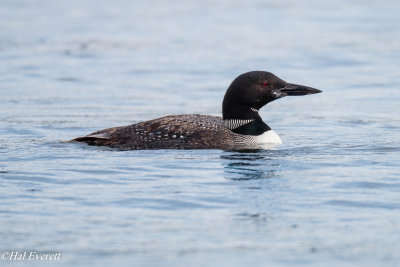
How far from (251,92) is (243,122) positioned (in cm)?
31

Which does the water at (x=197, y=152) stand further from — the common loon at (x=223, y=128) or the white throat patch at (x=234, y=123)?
the white throat patch at (x=234, y=123)

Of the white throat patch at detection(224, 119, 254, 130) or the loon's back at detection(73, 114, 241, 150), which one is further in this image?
the white throat patch at detection(224, 119, 254, 130)

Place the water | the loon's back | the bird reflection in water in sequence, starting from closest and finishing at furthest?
the water → the bird reflection in water → the loon's back

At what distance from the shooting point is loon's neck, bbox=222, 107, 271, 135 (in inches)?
356

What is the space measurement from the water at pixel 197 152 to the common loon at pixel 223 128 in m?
Answer: 0.20

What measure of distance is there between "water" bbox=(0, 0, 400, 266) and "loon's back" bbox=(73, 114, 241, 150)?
6.7 inches

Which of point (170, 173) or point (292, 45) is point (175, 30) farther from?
point (170, 173)

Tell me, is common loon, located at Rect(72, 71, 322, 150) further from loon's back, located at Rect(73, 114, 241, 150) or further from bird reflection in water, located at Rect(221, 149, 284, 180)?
bird reflection in water, located at Rect(221, 149, 284, 180)

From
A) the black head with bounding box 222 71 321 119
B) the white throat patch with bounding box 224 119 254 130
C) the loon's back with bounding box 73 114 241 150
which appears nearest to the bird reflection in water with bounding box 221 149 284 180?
the loon's back with bounding box 73 114 241 150

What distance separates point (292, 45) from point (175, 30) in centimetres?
305

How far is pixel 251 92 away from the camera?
9.03 meters

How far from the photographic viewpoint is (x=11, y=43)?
17547mm

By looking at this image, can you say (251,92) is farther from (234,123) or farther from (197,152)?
(197,152)

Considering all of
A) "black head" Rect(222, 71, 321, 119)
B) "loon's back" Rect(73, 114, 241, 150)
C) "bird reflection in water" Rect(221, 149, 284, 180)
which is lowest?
"bird reflection in water" Rect(221, 149, 284, 180)
